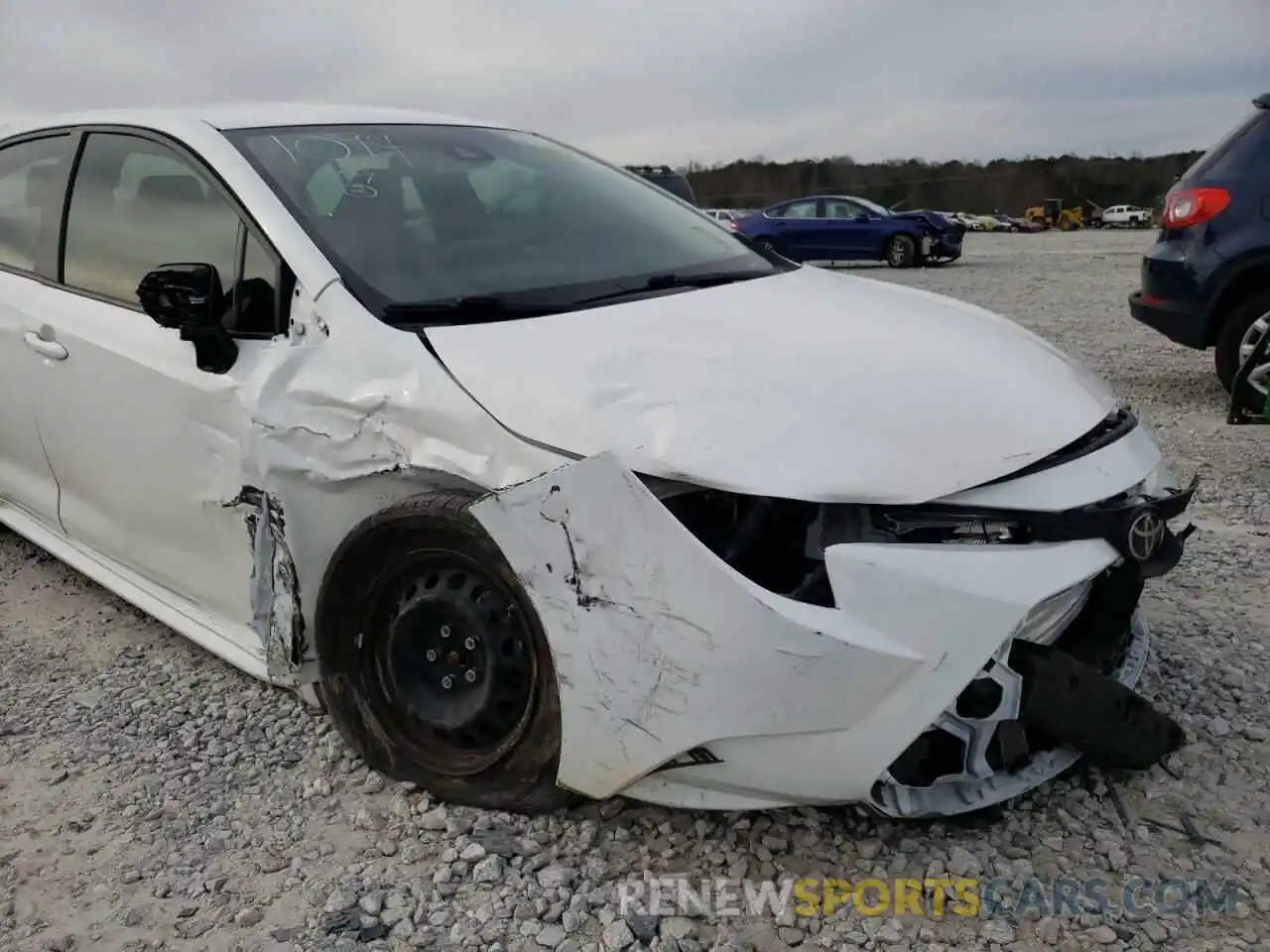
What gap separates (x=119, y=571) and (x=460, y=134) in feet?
5.42

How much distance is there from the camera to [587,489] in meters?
1.93

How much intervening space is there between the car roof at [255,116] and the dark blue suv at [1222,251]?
430 centimetres

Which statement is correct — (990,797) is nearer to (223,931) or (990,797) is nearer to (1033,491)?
(1033,491)

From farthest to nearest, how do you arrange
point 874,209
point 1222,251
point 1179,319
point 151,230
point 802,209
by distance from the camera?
point 802,209, point 874,209, point 1179,319, point 1222,251, point 151,230

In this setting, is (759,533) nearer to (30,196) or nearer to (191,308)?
(191,308)

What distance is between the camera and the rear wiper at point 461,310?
2.36 m

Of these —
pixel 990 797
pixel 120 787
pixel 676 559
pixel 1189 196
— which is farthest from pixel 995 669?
pixel 1189 196

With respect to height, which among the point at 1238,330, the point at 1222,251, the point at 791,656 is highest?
the point at 1222,251

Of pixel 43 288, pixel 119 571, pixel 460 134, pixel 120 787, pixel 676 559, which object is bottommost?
pixel 120 787

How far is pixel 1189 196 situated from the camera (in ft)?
19.6

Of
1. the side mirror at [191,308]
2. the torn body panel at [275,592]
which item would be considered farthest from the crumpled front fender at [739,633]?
the side mirror at [191,308]

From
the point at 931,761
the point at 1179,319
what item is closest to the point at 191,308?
the point at 931,761

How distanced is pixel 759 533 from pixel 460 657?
69cm

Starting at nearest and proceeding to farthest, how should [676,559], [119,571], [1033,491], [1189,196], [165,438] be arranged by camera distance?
[676,559]
[1033,491]
[165,438]
[119,571]
[1189,196]
